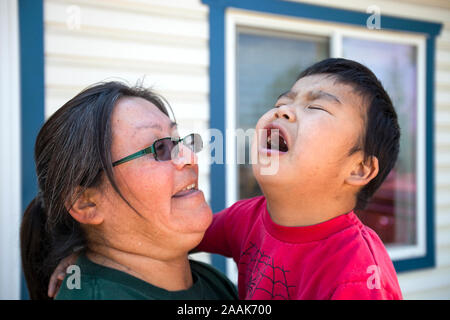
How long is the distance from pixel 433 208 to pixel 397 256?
0.68 m

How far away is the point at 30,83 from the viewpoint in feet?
7.77

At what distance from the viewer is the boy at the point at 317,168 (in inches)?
46.6

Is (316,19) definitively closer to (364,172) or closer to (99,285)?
(364,172)

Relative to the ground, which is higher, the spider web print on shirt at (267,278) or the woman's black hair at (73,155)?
the woman's black hair at (73,155)

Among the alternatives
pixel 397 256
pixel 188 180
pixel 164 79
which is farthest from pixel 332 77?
pixel 397 256

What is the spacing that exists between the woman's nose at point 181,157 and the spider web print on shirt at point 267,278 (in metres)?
0.44

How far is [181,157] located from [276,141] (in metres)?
0.37

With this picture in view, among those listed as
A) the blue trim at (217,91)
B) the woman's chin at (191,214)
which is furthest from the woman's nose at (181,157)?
the blue trim at (217,91)

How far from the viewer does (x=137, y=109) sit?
1300 mm

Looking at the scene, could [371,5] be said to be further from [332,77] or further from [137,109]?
[137,109]

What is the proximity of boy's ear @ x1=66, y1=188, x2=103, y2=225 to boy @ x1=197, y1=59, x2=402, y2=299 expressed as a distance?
59 cm

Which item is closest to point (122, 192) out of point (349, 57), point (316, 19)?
point (316, 19)

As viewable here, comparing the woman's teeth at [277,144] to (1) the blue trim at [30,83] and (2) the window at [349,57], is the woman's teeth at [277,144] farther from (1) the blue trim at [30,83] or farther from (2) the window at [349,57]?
(1) the blue trim at [30,83]

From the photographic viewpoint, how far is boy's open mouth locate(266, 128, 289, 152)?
51.1 inches
